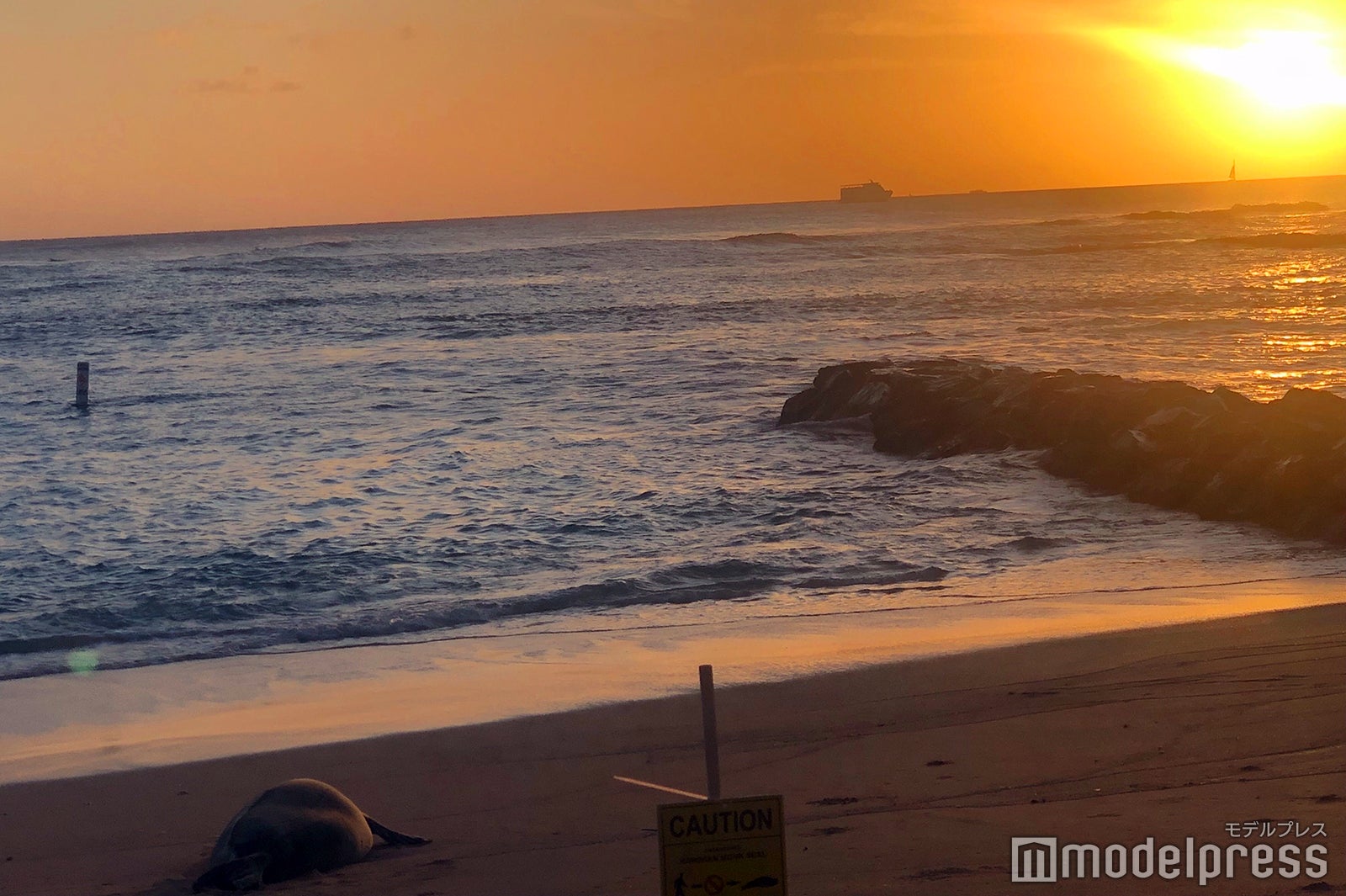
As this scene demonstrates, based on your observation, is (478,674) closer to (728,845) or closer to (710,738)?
(710,738)

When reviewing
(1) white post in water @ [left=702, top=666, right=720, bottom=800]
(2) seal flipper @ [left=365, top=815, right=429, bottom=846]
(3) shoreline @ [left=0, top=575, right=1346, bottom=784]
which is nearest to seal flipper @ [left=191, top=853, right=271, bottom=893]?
(2) seal flipper @ [left=365, top=815, right=429, bottom=846]

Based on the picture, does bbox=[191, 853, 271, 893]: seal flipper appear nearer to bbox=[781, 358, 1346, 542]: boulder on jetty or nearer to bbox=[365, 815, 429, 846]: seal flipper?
bbox=[365, 815, 429, 846]: seal flipper

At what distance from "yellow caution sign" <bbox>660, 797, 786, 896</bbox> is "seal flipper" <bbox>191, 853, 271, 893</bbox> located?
93.7 inches

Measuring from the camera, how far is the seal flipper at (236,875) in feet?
15.7

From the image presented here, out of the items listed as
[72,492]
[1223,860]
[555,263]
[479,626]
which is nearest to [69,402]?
[72,492]

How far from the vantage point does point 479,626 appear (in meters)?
9.84

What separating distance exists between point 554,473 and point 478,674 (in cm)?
787

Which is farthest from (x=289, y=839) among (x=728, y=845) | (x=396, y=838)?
(x=728, y=845)

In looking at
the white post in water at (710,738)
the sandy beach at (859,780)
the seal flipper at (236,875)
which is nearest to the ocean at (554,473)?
the sandy beach at (859,780)

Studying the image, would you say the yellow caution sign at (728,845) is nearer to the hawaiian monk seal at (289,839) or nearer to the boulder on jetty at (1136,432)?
the hawaiian monk seal at (289,839)

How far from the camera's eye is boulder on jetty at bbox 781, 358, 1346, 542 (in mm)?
11727

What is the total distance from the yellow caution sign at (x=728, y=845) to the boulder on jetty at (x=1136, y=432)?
9359 mm

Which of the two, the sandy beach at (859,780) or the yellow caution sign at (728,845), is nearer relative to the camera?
the yellow caution sign at (728,845)

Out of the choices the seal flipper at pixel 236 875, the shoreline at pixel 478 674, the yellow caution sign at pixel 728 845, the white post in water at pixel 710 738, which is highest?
the white post in water at pixel 710 738
